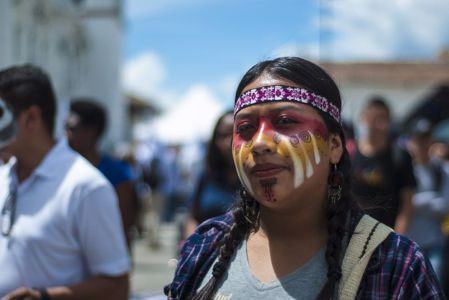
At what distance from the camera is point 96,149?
4.64 m

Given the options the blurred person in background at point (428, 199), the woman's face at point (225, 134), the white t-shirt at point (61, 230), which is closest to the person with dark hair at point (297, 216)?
the white t-shirt at point (61, 230)

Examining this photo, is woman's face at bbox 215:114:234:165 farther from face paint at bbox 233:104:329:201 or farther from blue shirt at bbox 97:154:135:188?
face paint at bbox 233:104:329:201

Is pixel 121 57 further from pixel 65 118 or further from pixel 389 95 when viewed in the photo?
pixel 65 118

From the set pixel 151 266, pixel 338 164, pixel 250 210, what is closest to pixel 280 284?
pixel 250 210

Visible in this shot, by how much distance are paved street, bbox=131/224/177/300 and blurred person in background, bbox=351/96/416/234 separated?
2.47m

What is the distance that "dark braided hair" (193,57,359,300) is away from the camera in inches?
73.0

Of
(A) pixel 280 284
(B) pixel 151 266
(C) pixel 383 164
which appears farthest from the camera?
(B) pixel 151 266

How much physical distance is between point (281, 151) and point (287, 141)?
0.12ft

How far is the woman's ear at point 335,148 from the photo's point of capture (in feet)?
6.40

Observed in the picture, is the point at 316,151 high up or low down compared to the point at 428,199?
up

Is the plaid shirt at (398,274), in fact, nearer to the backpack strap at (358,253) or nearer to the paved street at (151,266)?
the backpack strap at (358,253)

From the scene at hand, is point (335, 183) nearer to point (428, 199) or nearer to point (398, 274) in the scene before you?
point (398, 274)

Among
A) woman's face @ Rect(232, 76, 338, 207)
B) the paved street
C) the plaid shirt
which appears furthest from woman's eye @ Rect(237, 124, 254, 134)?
the paved street

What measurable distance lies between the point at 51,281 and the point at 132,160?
9.35 metres
